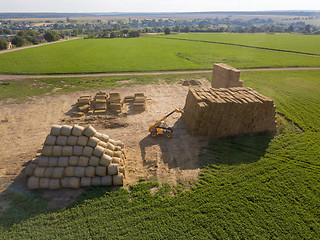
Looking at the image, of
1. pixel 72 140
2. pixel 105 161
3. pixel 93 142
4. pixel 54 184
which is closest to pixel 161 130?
pixel 105 161

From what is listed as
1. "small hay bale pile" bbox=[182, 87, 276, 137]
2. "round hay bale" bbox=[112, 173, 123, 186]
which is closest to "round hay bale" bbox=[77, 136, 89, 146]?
"round hay bale" bbox=[112, 173, 123, 186]

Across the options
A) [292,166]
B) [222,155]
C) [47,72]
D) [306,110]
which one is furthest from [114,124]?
[47,72]

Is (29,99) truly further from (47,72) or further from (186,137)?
(186,137)

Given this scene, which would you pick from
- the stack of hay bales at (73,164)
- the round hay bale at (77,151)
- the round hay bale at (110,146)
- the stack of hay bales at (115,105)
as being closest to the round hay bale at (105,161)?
the stack of hay bales at (73,164)

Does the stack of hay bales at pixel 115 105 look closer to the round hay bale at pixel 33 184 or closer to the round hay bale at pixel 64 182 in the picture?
the round hay bale at pixel 64 182

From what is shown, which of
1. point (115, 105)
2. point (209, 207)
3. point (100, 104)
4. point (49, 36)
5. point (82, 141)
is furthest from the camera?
point (49, 36)

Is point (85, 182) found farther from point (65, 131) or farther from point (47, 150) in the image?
point (65, 131)
